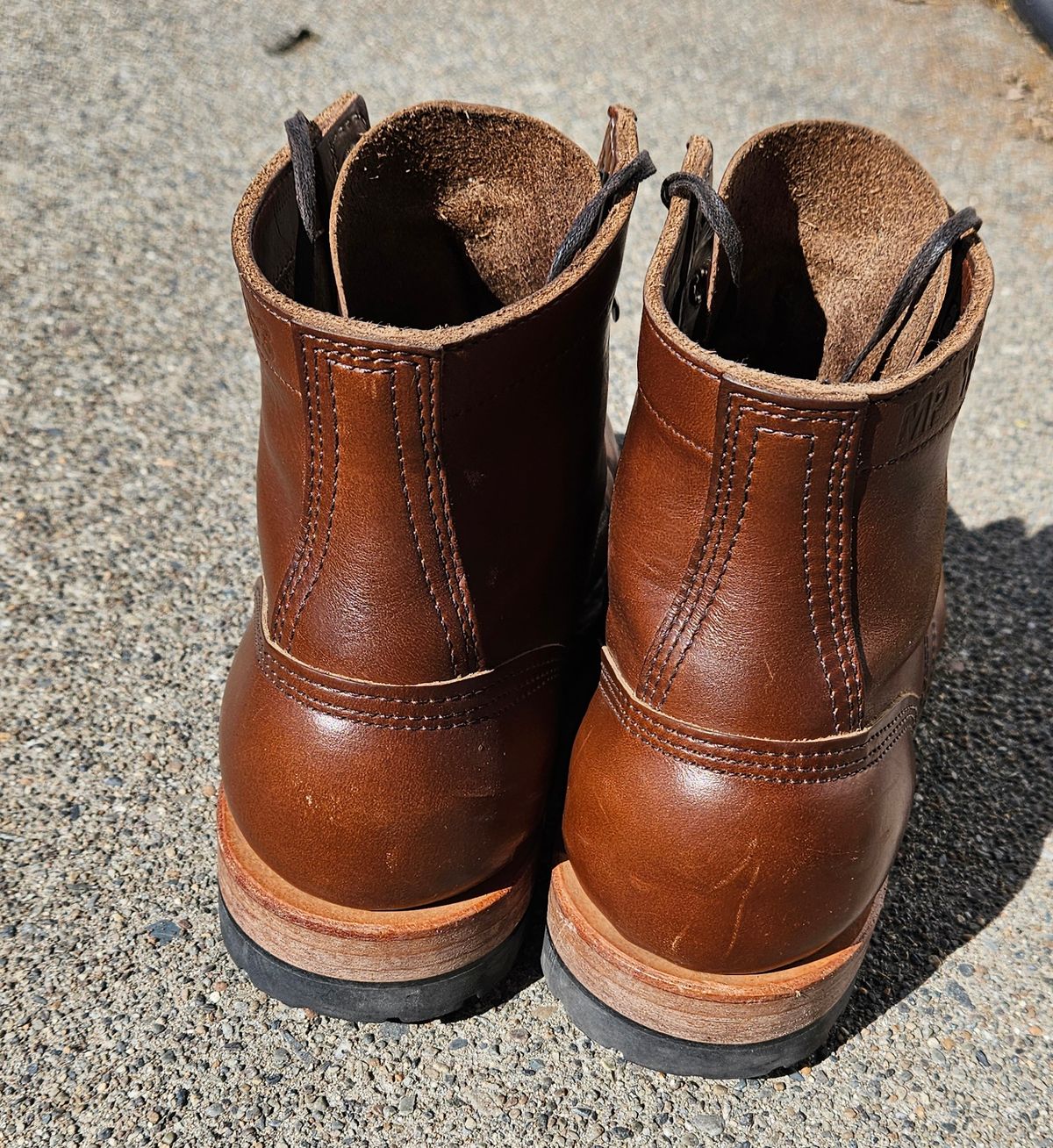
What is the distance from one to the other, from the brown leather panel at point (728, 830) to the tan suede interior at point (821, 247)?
1.26 ft

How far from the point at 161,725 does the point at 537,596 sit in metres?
0.64

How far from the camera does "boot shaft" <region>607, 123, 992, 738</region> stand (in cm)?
87

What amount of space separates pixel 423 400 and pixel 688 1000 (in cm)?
59

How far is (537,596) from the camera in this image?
109 centimetres

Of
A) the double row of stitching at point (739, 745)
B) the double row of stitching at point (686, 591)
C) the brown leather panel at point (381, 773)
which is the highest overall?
the double row of stitching at point (686, 591)

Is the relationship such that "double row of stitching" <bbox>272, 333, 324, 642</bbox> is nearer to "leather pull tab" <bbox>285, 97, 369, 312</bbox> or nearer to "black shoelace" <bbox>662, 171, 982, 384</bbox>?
"leather pull tab" <bbox>285, 97, 369, 312</bbox>

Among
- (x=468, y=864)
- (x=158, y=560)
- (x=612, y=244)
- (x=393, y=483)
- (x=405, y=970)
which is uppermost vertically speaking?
(x=612, y=244)

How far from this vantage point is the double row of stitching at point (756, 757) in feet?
3.22

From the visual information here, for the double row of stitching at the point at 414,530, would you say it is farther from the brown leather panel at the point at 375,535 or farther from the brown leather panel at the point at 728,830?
the brown leather panel at the point at 728,830

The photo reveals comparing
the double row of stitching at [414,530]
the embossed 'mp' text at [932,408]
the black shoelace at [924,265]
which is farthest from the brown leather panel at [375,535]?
the black shoelace at [924,265]

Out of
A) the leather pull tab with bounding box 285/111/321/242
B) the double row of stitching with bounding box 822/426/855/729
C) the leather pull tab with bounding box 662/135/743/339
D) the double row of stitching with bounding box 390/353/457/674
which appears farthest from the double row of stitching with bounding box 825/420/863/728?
the leather pull tab with bounding box 285/111/321/242

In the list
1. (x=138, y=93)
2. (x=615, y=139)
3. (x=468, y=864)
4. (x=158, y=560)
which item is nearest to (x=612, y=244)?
(x=615, y=139)

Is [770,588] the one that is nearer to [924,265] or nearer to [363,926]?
[924,265]

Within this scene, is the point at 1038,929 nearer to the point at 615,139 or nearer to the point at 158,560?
the point at 615,139
